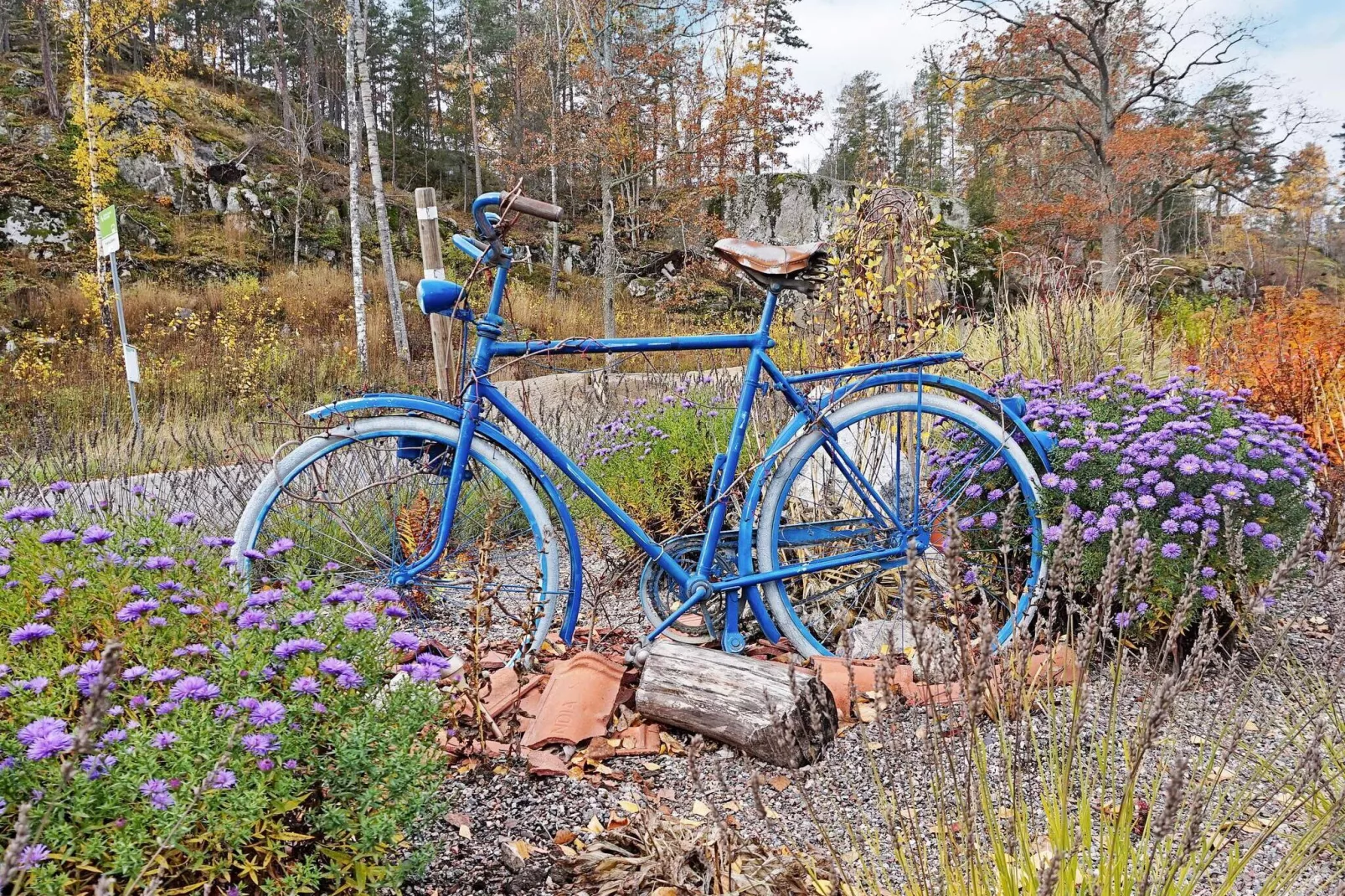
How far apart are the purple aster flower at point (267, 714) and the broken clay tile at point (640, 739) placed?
1117mm

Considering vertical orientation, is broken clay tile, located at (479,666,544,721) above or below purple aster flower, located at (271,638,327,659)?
below

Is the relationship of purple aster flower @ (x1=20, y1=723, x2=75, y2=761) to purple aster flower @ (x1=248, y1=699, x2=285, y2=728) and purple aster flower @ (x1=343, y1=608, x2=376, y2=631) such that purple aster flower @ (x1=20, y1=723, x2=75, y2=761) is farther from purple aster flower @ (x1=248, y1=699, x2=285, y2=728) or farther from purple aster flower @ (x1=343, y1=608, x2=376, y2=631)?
purple aster flower @ (x1=343, y1=608, x2=376, y2=631)

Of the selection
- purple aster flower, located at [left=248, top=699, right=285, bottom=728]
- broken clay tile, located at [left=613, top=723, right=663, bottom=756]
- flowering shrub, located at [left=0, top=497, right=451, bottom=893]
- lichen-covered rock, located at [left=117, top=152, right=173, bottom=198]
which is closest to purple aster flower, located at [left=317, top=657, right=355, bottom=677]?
flowering shrub, located at [left=0, top=497, right=451, bottom=893]

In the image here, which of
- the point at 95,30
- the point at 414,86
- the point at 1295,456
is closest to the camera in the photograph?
the point at 1295,456

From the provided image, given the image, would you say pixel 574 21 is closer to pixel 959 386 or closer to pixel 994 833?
pixel 959 386

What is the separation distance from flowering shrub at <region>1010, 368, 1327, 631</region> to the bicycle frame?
55 centimetres

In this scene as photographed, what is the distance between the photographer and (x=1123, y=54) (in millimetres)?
17562

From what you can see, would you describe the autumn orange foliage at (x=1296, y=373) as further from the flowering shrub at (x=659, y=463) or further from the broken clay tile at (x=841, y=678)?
the flowering shrub at (x=659, y=463)

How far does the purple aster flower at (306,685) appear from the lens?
4.03 ft

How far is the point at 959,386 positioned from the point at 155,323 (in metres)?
15.1

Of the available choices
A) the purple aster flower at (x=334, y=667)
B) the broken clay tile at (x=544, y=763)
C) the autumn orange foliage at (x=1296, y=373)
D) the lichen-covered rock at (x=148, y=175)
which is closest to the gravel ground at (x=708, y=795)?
the broken clay tile at (x=544, y=763)

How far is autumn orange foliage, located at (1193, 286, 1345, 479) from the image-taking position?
4148mm

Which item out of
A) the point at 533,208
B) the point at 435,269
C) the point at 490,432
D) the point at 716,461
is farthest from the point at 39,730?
the point at 435,269

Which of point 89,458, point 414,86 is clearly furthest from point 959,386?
point 414,86
